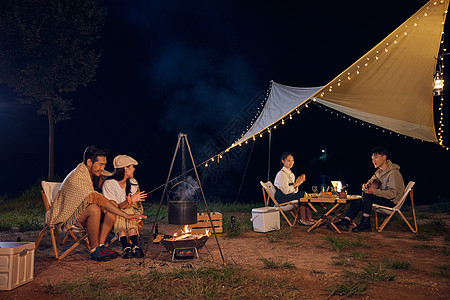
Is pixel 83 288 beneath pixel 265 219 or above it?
beneath

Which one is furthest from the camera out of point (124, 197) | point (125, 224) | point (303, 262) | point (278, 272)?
point (124, 197)

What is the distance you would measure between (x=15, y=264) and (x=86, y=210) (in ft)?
2.82

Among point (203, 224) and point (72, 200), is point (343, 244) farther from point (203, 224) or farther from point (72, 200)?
point (72, 200)

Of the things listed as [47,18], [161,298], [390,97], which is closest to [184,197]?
[161,298]

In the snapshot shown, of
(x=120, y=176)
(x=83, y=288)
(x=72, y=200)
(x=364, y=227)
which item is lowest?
(x=83, y=288)

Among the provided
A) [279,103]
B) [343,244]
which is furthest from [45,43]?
[343,244]

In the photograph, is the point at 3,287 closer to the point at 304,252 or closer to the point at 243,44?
the point at 304,252

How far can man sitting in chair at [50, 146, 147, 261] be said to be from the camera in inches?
129

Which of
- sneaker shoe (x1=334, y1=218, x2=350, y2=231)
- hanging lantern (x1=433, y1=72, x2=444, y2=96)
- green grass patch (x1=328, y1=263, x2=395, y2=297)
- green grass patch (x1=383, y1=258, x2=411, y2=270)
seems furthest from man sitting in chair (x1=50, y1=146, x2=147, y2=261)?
hanging lantern (x1=433, y1=72, x2=444, y2=96)

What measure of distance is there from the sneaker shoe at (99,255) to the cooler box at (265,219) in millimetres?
2033

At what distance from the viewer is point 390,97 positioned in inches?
211

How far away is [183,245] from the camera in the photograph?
3238 mm

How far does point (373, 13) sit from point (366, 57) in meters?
10.6

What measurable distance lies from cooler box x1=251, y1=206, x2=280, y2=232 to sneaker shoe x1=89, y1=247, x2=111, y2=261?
6.67 feet
